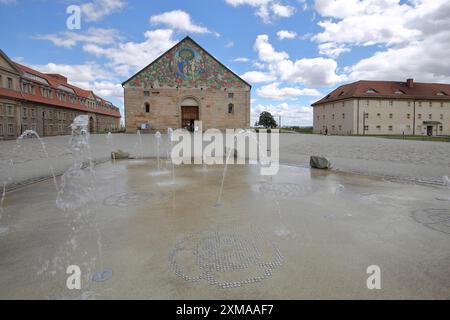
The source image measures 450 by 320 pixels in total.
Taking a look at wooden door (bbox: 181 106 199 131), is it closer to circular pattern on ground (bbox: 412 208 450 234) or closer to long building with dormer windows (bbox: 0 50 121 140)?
long building with dormer windows (bbox: 0 50 121 140)

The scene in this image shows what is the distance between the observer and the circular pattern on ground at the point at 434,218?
14.0ft

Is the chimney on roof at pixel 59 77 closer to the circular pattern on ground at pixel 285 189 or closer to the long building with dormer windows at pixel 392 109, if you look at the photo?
the long building with dormer windows at pixel 392 109

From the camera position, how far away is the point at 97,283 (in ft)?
9.07

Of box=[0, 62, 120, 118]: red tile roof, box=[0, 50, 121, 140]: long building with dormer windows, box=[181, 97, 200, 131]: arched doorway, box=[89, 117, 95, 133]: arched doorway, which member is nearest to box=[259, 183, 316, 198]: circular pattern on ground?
box=[181, 97, 200, 131]: arched doorway

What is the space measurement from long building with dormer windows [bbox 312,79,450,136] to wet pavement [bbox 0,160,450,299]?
52275mm

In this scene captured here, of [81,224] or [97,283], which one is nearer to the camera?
[97,283]

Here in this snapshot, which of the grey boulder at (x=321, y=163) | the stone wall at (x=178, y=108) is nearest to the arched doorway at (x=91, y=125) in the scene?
the stone wall at (x=178, y=108)

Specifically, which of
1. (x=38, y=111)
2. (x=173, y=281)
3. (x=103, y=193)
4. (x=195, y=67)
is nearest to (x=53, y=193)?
(x=103, y=193)

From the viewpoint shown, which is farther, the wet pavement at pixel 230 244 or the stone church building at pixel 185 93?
the stone church building at pixel 185 93

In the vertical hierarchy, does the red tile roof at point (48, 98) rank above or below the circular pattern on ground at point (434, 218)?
above

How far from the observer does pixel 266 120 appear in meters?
94.6

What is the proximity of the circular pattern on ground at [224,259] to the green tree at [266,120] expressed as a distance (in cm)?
9071
